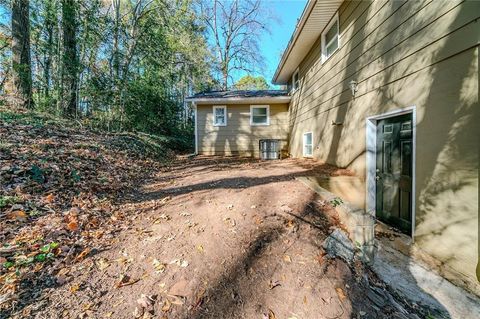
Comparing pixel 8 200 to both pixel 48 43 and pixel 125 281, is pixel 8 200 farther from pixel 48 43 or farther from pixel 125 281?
pixel 48 43

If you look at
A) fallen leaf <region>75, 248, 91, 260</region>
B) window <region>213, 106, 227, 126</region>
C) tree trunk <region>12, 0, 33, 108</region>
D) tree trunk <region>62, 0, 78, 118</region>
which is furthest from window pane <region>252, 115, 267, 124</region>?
fallen leaf <region>75, 248, 91, 260</region>

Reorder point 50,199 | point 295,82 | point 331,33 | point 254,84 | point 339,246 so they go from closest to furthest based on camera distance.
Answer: point 339,246
point 50,199
point 331,33
point 295,82
point 254,84

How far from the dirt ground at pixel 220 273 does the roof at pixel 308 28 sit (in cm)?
515

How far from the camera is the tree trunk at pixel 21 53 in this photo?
24.3 feet

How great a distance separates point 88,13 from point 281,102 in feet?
27.2

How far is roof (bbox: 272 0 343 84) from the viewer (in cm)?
600

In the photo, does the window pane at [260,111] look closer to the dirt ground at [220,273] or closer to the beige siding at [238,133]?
the beige siding at [238,133]

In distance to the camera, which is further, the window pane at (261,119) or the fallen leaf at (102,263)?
the window pane at (261,119)

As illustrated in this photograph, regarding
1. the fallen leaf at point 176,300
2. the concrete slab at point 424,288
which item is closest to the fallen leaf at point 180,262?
the fallen leaf at point 176,300

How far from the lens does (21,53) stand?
7594 mm

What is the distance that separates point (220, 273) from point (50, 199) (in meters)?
2.63

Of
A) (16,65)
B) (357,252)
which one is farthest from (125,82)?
(357,252)

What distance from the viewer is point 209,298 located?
206 centimetres

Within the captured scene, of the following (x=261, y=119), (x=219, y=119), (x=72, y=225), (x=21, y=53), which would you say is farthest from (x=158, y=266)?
(x=261, y=119)
